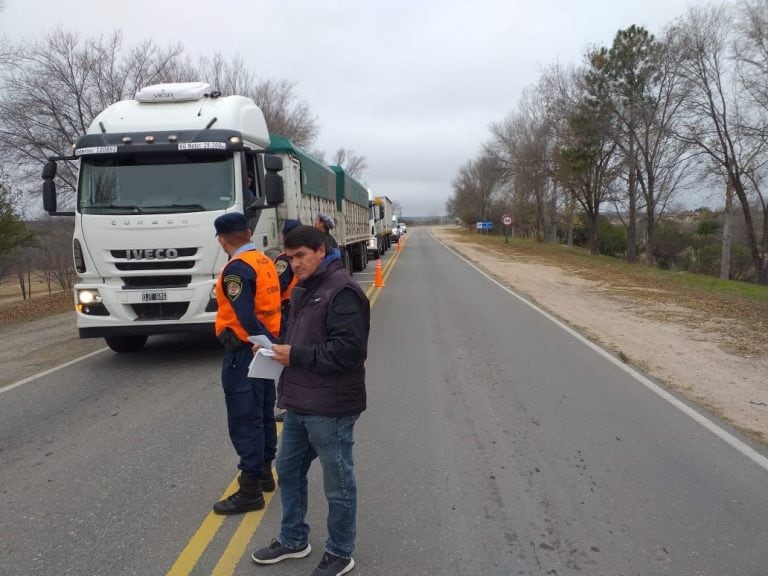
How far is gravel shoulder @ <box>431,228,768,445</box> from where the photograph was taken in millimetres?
6055

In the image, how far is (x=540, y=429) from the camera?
16.8ft

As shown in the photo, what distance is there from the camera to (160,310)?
23.5 feet

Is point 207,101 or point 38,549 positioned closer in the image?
point 38,549

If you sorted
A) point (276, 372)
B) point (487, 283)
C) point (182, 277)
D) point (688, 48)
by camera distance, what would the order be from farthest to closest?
point (688, 48) → point (487, 283) → point (182, 277) → point (276, 372)

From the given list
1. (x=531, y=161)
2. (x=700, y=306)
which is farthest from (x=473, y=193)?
(x=700, y=306)

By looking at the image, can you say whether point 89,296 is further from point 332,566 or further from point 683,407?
point 683,407

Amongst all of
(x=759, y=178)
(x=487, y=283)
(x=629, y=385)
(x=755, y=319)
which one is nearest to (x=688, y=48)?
(x=759, y=178)

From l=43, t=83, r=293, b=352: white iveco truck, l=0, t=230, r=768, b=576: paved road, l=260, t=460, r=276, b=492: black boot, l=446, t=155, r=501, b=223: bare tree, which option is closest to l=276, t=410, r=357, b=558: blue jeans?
l=0, t=230, r=768, b=576: paved road

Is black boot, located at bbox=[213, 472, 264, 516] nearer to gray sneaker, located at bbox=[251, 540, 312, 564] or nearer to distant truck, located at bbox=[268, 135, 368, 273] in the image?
gray sneaker, located at bbox=[251, 540, 312, 564]

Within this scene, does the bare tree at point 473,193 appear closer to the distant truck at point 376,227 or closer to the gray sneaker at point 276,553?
the distant truck at point 376,227

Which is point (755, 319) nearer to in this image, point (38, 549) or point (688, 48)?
point (38, 549)

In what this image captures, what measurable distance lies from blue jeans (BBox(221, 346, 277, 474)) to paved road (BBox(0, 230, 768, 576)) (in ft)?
1.25

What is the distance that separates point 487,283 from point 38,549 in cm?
1562

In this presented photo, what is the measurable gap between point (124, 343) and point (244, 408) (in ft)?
18.3
